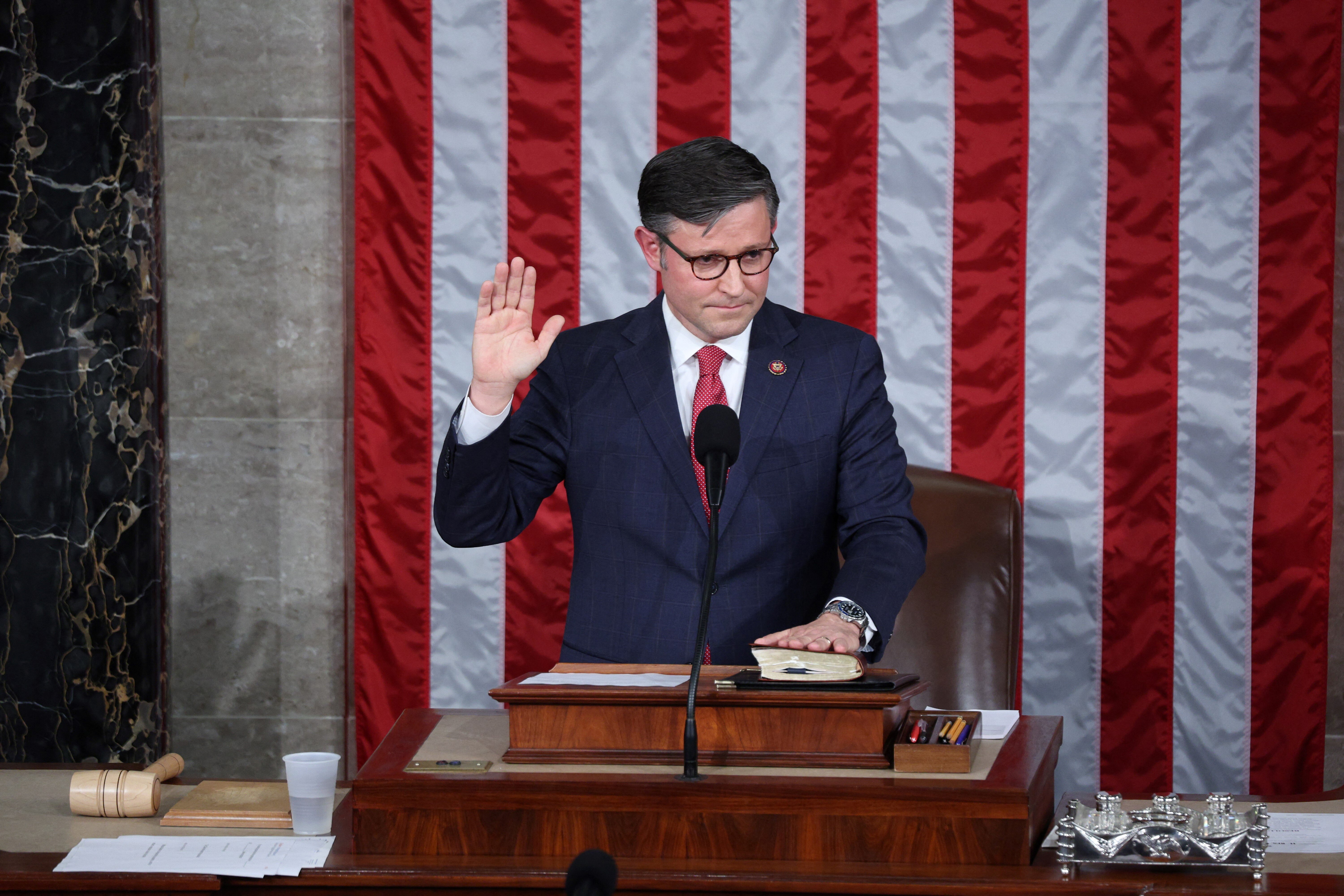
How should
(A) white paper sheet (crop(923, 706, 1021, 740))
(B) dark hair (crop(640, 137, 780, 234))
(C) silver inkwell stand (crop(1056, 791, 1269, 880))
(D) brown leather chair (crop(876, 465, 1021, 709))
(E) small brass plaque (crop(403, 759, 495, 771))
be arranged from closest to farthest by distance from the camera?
(C) silver inkwell stand (crop(1056, 791, 1269, 880)), (E) small brass plaque (crop(403, 759, 495, 771)), (A) white paper sheet (crop(923, 706, 1021, 740)), (B) dark hair (crop(640, 137, 780, 234)), (D) brown leather chair (crop(876, 465, 1021, 709))

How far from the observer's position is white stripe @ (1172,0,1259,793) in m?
3.06

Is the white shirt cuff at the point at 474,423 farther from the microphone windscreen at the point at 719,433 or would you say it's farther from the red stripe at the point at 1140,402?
the red stripe at the point at 1140,402

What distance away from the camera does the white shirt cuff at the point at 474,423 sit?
1859 mm

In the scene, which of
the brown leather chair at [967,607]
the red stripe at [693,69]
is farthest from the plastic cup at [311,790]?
the red stripe at [693,69]

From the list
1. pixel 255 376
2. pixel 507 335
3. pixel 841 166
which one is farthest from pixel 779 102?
pixel 507 335

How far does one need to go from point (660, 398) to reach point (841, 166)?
4.18 feet

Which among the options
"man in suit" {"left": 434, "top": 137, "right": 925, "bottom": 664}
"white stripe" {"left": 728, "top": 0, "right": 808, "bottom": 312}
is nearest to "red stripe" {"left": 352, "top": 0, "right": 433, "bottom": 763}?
"white stripe" {"left": 728, "top": 0, "right": 808, "bottom": 312}

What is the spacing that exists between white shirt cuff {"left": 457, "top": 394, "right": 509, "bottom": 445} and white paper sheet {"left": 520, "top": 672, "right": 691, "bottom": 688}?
0.37 meters

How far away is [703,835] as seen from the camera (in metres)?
1.43

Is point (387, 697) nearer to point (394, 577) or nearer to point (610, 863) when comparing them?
point (394, 577)

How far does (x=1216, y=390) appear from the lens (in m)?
3.09

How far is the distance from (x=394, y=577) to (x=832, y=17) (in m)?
1.72

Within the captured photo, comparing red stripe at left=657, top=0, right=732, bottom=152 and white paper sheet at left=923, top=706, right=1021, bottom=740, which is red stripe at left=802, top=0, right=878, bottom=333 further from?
white paper sheet at left=923, top=706, right=1021, bottom=740

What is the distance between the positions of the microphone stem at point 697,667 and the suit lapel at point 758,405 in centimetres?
59
